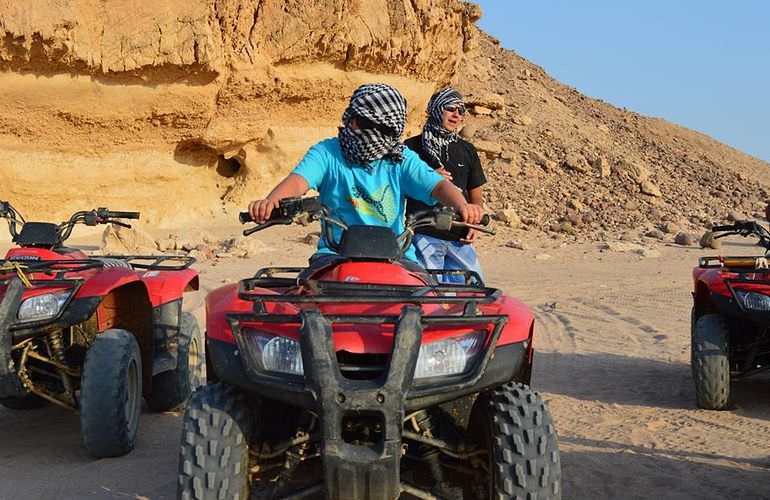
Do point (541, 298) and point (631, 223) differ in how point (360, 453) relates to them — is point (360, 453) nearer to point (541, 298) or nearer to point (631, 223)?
point (541, 298)

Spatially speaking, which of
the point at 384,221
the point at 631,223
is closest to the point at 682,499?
the point at 384,221

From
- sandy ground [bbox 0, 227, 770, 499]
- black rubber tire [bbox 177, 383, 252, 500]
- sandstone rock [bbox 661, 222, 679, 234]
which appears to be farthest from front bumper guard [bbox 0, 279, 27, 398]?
sandstone rock [bbox 661, 222, 679, 234]

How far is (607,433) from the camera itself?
5.84 m

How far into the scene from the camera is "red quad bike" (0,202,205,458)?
494cm

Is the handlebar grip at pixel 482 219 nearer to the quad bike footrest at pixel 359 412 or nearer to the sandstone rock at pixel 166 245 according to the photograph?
the quad bike footrest at pixel 359 412

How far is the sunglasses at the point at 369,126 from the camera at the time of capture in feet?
14.5

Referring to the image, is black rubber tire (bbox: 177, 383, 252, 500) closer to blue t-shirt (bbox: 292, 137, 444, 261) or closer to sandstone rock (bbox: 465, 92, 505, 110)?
blue t-shirt (bbox: 292, 137, 444, 261)

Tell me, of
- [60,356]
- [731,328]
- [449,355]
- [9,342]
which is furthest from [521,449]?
[731,328]

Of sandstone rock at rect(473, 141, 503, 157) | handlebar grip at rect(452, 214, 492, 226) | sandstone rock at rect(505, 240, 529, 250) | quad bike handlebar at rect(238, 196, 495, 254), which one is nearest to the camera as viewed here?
quad bike handlebar at rect(238, 196, 495, 254)

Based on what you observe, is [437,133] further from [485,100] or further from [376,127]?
[485,100]

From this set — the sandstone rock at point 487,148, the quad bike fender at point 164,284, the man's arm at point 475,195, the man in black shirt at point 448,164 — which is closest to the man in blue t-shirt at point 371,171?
the man in black shirt at point 448,164

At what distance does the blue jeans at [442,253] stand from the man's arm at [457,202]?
5.66 feet

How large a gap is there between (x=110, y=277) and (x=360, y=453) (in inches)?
111

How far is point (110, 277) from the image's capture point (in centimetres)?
534
